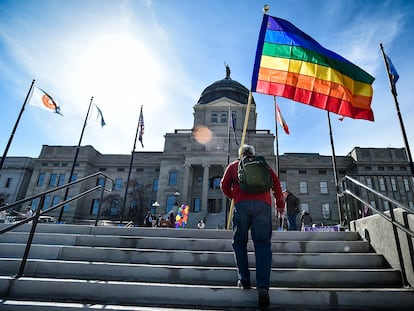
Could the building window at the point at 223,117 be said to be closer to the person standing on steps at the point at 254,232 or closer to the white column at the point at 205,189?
the white column at the point at 205,189

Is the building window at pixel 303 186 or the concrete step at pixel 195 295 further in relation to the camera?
the building window at pixel 303 186

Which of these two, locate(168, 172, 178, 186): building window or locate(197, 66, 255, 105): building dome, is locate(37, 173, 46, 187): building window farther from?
locate(197, 66, 255, 105): building dome

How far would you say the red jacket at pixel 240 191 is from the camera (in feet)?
10.2

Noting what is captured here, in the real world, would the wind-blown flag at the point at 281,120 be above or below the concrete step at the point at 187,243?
above

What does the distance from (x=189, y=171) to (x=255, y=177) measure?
32.4 meters

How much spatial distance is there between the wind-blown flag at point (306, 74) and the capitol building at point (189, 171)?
2634cm

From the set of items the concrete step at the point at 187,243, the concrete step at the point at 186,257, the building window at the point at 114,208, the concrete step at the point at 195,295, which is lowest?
the concrete step at the point at 195,295

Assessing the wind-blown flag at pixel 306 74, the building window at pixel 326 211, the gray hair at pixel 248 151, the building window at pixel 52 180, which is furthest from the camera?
the building window at pixel 52 180

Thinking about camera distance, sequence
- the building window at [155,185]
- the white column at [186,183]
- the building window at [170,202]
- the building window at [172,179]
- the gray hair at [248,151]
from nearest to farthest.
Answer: the gray hair at [248,151] → the white column at [186,183] → the building window at [170,202] → the building window at [172,179] → the building window at [155,185]

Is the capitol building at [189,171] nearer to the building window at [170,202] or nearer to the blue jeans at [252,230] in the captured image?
the building window at [170,202]

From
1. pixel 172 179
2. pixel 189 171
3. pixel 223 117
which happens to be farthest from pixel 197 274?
pixel 223 117

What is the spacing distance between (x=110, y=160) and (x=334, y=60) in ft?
138

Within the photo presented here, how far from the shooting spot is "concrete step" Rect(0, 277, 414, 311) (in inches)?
112

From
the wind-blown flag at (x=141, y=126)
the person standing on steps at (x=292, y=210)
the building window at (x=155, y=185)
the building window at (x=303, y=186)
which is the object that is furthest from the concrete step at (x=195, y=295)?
the building window at (x=155, y=185)
